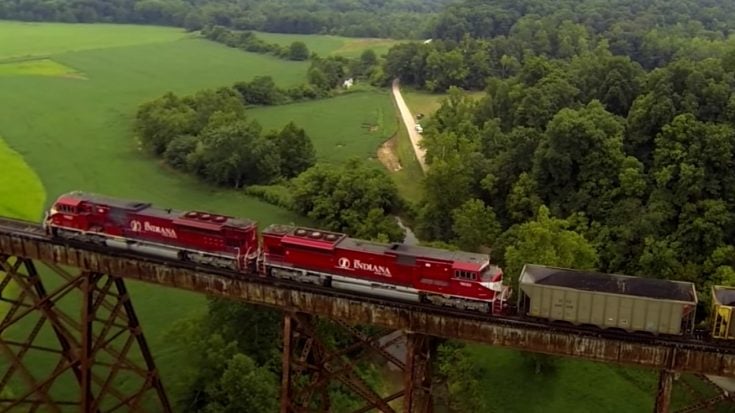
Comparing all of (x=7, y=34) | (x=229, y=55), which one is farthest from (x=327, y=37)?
(x=7, y=34)

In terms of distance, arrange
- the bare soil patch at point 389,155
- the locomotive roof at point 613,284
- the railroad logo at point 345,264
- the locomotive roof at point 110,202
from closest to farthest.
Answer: the locomotive roof at point 613,284 < the railroad logo at point 345,264 < the locomotive roof at point 110,202 < the bare soil patch at point 389,155

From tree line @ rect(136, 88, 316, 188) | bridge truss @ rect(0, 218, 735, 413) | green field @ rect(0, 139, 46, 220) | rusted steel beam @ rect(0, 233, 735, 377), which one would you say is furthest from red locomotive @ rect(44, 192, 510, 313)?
tree line @ rect(136, 88, 316, 188)

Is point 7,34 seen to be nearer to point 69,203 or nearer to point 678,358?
point 69,203

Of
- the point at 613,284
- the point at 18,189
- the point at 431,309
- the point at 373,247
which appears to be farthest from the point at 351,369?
the point at 18,189

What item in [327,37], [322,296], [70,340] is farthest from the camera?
[327,37]

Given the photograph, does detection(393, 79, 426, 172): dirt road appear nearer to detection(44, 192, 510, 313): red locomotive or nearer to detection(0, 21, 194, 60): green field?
detection(44, 192, 510, 313): red locomotive

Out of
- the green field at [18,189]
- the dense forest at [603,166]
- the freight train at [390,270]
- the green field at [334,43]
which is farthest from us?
the green field at [334,43]

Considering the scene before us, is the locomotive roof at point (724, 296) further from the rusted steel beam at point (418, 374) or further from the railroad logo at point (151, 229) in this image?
the railroad logo at point (151, 229)

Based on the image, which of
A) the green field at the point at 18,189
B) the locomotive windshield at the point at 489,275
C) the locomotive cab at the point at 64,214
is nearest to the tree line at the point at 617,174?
the locomotive windshield at the point at 489,275
